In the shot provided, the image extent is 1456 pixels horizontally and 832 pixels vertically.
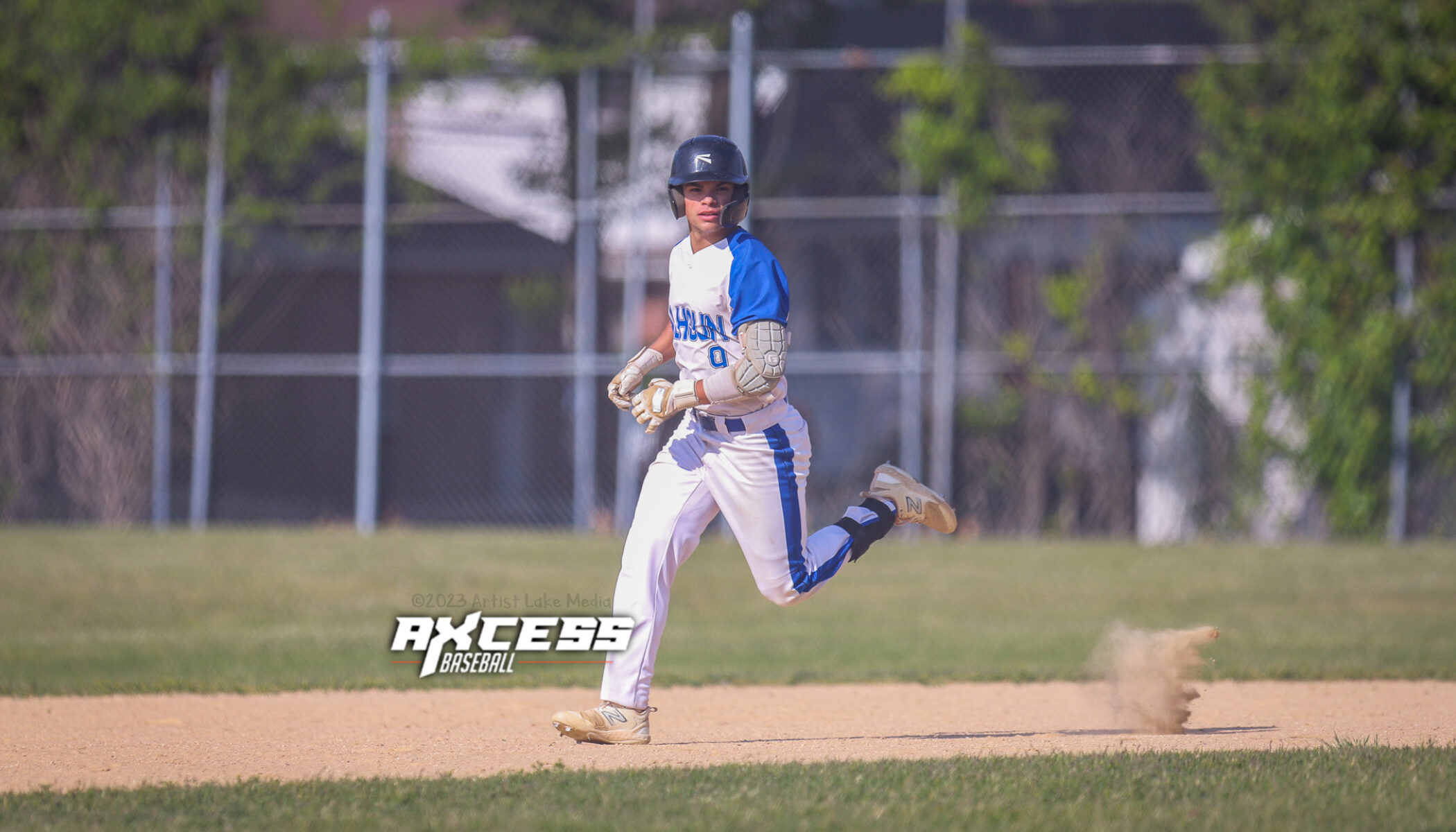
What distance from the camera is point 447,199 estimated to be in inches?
642

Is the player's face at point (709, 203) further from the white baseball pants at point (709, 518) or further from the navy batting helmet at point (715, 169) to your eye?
the white baseball pants at point (709, 518)

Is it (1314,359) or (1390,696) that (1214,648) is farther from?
(1314,359)

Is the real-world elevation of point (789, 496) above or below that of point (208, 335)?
below

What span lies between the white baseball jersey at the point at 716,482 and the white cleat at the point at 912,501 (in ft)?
2.13

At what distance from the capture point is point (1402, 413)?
46.6 feet

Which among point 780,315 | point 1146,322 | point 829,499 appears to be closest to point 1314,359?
point 1146,322

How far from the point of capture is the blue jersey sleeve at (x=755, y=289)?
5.33 meters

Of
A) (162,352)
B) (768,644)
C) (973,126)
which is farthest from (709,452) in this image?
(162,352)

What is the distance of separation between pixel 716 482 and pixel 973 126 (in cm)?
1063

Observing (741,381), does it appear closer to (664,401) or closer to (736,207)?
(664,401)

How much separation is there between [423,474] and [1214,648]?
9.54m

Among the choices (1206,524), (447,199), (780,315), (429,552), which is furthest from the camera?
(447,199)

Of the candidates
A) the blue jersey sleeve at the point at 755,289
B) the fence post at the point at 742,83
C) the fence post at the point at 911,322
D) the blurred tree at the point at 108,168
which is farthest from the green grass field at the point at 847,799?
the blurred tree at the point at 108,168

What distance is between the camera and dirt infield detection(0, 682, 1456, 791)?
17.7ft
